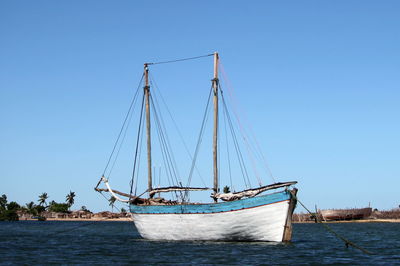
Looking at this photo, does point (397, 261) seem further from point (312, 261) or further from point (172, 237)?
point (172, 237)

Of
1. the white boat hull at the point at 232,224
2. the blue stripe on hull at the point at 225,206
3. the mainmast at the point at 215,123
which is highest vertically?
the mainmast at the point at 215,123

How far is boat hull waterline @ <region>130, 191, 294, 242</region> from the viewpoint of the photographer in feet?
107

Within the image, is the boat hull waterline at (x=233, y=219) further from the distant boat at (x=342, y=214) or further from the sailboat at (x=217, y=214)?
the distant boat at (x=342, y=214)

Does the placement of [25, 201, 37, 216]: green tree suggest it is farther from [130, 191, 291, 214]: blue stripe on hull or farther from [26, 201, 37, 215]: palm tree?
[130, 191, 291, 214]: blue stripe on hull

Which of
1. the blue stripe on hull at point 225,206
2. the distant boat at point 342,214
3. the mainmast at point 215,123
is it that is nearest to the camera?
the blue stripe on hull at point 225,206

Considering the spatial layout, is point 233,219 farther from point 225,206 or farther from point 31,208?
point 31,208

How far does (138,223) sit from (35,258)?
512 inches

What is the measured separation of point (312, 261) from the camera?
2694cm

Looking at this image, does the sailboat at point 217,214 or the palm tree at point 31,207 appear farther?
the palm tree at point 31,207

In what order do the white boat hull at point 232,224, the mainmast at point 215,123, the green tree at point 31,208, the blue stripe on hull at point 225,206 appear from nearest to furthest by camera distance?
the blue stripe on hull at point 225,206
the white boat hull at point 232,224
the mainmast at point 215,123
the green tree at point 31,208

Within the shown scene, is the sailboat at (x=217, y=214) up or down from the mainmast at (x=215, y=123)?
down

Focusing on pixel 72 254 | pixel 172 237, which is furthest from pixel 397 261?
pixel 72 254

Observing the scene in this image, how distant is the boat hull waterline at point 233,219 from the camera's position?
32688 millimetres

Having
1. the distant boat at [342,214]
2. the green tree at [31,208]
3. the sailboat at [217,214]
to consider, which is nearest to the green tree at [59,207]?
the green tree at [31,208]
